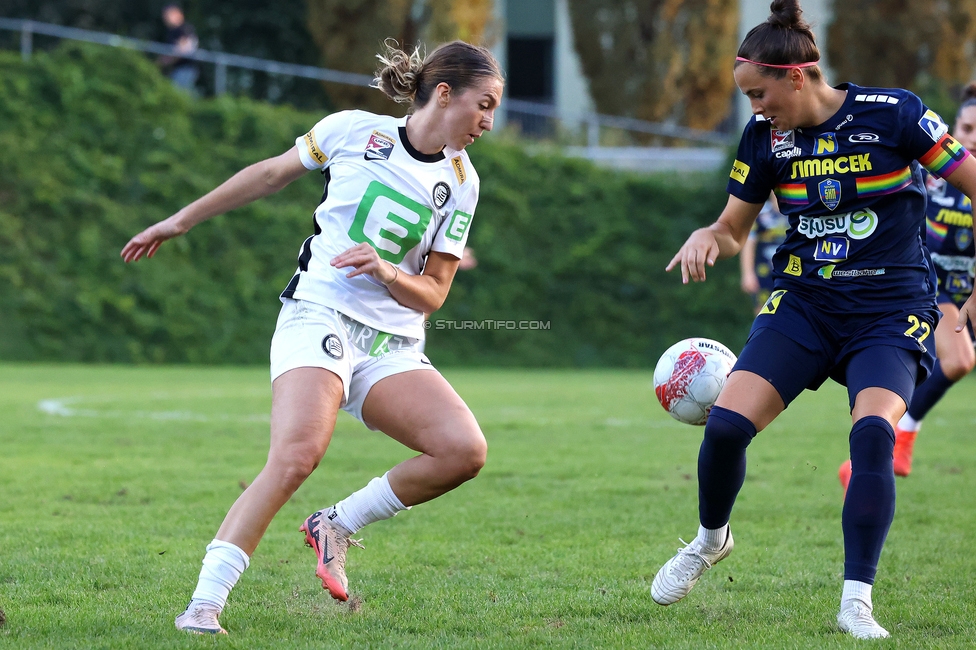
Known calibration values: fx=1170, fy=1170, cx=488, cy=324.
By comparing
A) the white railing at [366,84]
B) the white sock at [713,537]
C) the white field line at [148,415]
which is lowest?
the white field line at [148,415]

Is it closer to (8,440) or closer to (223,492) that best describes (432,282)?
(223,492)

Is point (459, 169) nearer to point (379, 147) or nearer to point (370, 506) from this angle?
point (379, 147)

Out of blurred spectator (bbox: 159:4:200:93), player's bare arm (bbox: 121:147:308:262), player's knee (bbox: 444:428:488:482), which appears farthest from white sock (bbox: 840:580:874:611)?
blurred spectator (bbox: 159:4:200:93)

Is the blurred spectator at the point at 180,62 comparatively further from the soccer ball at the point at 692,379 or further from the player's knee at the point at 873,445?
the player's knee at the point at 873,445

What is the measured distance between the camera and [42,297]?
17688mm

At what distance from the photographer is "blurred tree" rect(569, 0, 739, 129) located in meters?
24.6

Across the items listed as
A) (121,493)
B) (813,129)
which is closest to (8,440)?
(121,493)

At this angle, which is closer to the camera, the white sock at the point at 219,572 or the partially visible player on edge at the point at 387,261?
the white sock at the point at 219,572

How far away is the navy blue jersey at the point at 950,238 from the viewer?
716 cm

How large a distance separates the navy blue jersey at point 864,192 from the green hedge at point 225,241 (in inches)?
602

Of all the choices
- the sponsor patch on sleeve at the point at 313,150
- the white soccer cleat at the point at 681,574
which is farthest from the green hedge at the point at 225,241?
the white soccer cleat at the point at 681,574

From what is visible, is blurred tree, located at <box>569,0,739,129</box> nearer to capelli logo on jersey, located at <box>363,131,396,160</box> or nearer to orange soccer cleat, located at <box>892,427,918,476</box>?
orange soccer cleat, located at <box>892,427,918,476</box>

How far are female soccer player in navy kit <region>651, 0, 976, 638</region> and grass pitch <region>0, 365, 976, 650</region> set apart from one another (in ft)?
1.45

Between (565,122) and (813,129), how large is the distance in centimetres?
1894
